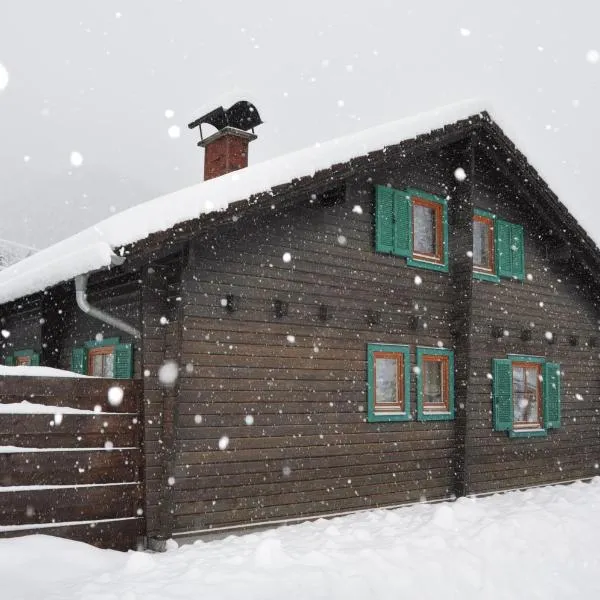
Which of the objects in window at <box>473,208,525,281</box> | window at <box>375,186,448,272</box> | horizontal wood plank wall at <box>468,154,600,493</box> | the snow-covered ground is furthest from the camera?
window at <box>473,208,525,281</box>

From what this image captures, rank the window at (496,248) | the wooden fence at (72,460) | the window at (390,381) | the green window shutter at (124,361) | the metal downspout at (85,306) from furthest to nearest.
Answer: the window at (496,248) → the window at (390,381) → the green window shutter at (124,361) → the metal downspout at (85,306) → the wooden fence at (72,460)

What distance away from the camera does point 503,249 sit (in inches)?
462

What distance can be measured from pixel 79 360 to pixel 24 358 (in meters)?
2.39

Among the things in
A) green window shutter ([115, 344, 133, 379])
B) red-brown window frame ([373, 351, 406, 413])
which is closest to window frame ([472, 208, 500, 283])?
red-brown window frame ([373, 351, 406, 413])

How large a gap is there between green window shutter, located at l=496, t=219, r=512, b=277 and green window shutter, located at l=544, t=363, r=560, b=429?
6.59 feet

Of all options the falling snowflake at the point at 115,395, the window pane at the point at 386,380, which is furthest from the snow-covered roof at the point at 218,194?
the window pane at the point at 386,380

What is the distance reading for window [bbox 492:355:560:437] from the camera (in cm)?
1165

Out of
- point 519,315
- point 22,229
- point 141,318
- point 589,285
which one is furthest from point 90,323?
point 22,229

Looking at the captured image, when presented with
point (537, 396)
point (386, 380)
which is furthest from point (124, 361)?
point (537, 396)

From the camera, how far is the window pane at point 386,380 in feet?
31.9

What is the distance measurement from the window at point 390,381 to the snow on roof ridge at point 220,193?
2.78m

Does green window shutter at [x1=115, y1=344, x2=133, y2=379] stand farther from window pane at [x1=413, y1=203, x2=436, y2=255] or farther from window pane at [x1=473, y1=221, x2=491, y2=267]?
window pane at [x1=473, y1=221, x2=491, y2=267]

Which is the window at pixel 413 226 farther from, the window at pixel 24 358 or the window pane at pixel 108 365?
the window at pixel 24 358

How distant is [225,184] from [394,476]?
482 cm
